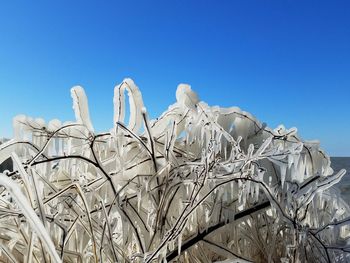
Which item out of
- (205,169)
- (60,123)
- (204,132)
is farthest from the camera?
(60,123)

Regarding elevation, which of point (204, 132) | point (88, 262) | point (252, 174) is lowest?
point (88, 262)

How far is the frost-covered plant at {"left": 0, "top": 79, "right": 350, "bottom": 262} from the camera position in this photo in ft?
1.80

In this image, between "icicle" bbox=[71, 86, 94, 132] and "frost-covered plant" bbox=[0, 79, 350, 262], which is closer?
"frost-covered plant" bbox=[0, 79, 350, 262]

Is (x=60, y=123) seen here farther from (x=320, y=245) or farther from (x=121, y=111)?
(x=320, y=245)

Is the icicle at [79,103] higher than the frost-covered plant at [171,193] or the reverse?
higher

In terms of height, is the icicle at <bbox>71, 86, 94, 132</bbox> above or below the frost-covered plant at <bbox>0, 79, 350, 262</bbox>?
above

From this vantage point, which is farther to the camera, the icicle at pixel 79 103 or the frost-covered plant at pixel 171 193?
the icicle at pixel 79 103

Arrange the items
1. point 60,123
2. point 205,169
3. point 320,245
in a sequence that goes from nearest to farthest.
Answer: point 205,169 → point 320,245 → point 60,123

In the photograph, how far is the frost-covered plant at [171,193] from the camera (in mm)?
547

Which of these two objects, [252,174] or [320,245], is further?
[320,245]

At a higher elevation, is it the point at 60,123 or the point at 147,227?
the point at 60,123

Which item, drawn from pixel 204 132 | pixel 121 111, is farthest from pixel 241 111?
pixel 121 111

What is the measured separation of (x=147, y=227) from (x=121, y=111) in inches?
9.8

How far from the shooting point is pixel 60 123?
895 millimetres
